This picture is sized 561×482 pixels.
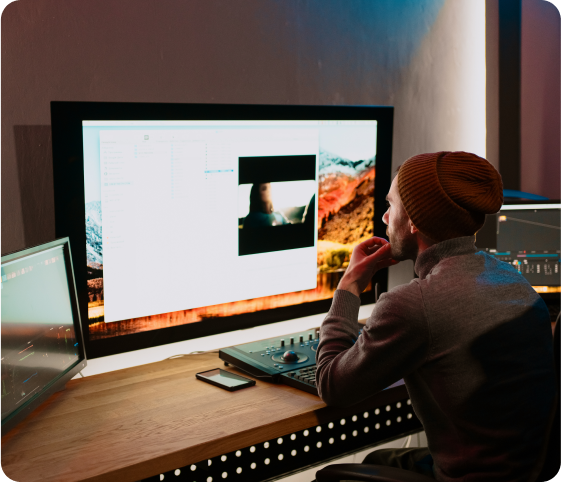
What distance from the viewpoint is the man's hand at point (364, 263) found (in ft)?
4.71

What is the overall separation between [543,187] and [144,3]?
1.84 metres

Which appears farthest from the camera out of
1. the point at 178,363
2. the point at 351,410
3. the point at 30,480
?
the point at 178,363

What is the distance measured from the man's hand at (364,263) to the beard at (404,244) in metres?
0.12

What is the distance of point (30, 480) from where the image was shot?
3.24ft

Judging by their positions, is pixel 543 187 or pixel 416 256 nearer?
pixel 416 256

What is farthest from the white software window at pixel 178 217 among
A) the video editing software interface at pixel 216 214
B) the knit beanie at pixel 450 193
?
the knit beanie at pixel 450 193

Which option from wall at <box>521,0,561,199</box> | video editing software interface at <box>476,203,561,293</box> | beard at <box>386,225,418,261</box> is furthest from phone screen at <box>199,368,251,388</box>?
wall at <box>521,0,561,199</box>

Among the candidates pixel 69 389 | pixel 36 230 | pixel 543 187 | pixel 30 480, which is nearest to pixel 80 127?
pixel 36 230

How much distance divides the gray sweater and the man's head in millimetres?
78

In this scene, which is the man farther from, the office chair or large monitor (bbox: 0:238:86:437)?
large monitor (bbox: 0:238:86:437)

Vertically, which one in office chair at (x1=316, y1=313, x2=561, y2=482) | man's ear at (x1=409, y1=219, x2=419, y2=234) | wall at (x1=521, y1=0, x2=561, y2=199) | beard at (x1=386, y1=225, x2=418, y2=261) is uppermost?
wall at (x1=521, y1=0, x2=561, y2=199)

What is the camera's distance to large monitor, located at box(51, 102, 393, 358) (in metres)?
1.39

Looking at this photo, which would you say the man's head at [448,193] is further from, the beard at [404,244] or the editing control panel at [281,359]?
the editing control panel at [281,359]

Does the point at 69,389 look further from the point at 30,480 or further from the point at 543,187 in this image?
the point at 543,187
